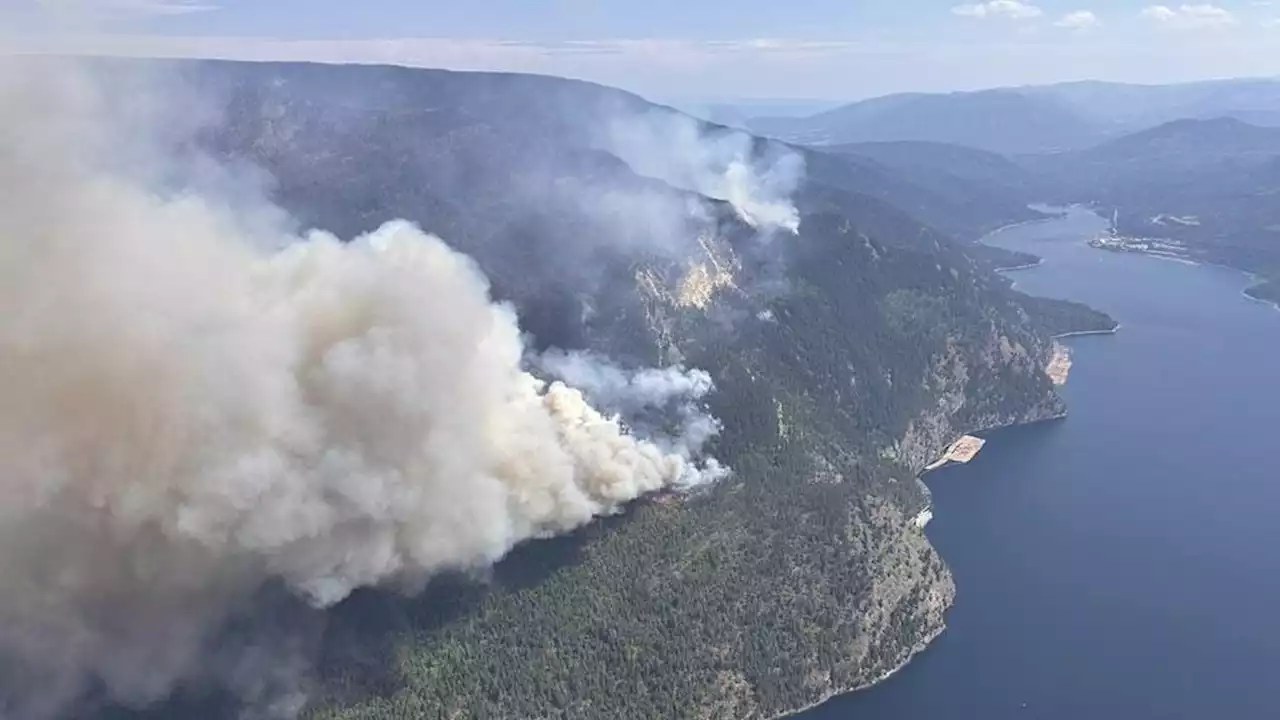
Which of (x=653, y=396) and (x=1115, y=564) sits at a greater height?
(x=653, y=396)

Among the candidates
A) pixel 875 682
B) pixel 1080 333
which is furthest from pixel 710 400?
pixel 1080 333

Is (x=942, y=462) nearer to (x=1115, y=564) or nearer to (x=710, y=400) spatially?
(x=1115, y=564)

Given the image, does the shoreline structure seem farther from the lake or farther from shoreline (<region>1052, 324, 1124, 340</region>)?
the lake

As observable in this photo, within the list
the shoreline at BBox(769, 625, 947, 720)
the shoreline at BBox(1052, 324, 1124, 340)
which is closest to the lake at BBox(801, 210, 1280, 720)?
the shoreline at BBox(769, 625, 947, 720)

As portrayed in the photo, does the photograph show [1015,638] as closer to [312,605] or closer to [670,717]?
[670,717]

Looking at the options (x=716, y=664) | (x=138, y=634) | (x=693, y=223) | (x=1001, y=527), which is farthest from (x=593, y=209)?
(x=138, y=634)
